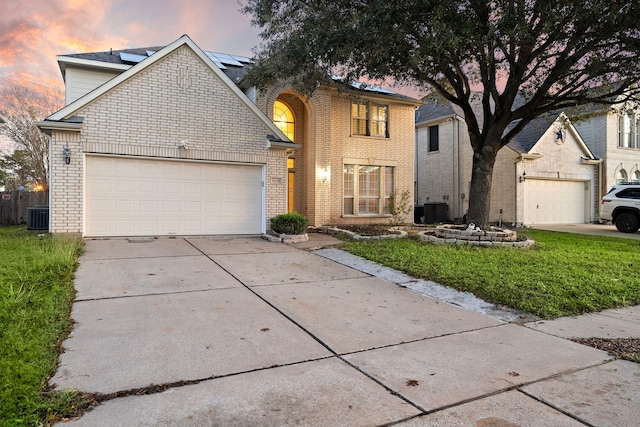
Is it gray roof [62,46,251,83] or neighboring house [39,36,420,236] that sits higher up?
gray roof [62,46,251,83]

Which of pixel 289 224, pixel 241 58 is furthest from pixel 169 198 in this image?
pixel 241 58

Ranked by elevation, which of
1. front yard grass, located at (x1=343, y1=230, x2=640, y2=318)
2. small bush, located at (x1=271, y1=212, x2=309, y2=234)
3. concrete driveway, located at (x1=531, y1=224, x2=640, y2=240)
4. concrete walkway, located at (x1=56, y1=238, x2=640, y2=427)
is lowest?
concrete walkway, located at (x1=56, y1=238, x2=640, y2=427)

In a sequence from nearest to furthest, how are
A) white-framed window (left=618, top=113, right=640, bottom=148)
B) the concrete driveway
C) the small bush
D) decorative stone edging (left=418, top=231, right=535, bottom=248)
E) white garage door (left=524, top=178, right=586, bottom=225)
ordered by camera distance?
decorative stone edging (left=418, top=231, right=535, bottom=248), the small bush, the concrete driveway, white garage door (left=524, top=178, right=586, bottom=225), white-framed window (left=618, top=113, right=640, bottom=148)

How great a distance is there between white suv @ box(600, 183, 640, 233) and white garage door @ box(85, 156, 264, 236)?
14.2 metres

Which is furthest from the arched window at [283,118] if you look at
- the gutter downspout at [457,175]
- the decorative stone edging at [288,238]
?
the gutter downspout at [457,175]

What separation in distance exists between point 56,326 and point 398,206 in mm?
13809

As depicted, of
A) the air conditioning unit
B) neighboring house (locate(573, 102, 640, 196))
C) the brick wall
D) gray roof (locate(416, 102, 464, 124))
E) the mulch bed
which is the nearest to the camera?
the mulch bed

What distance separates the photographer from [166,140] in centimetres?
1063

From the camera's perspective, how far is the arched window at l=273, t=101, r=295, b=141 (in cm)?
1530

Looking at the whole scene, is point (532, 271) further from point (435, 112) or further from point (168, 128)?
point (435, 112)

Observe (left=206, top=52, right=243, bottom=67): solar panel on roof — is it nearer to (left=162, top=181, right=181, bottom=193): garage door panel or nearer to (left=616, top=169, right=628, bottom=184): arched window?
(left=162, top=181, right=181, bottom=193): garage door panel

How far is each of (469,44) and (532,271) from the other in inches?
211

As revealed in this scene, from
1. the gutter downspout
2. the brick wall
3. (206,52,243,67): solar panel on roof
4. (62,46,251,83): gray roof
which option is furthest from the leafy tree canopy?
the gutter downspout

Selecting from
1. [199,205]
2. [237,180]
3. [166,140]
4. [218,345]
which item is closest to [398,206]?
[237,180]
